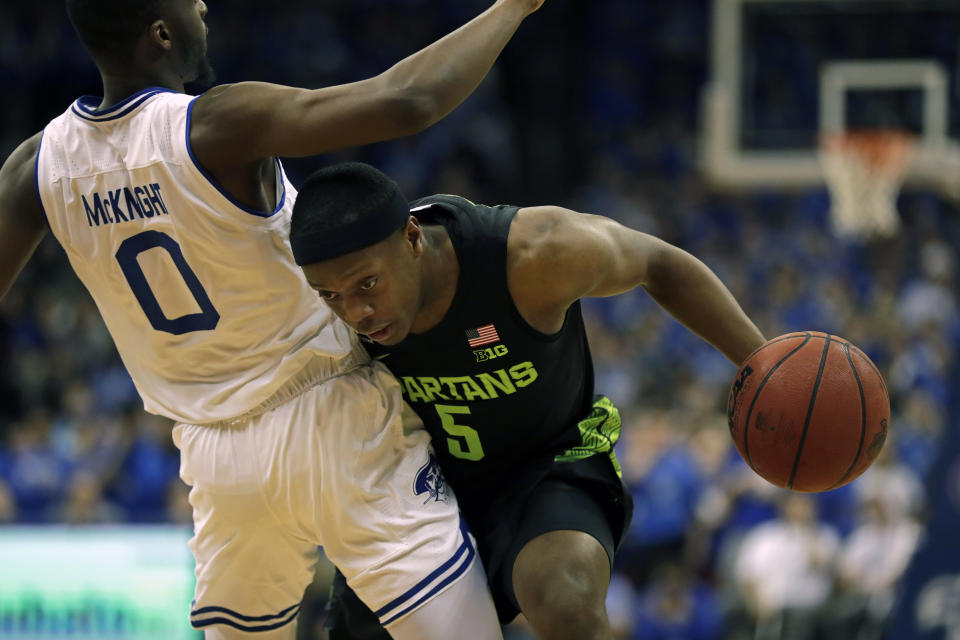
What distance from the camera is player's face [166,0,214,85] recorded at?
9.84 feet

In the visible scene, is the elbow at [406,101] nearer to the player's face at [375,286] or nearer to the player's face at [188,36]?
the player's face at [375,286]

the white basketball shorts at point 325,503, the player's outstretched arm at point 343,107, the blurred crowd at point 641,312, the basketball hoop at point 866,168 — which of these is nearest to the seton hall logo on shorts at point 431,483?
the white basketball shorts at point 325,503

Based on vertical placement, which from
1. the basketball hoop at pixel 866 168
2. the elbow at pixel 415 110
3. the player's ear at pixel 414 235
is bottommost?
the basketball hoop at pixel 866 168

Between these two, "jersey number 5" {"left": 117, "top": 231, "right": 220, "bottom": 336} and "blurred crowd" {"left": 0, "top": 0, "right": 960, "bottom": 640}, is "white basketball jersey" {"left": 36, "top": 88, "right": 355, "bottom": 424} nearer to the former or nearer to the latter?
"jersey number 5" {"left": 117, "top": 231, "right": 220, "bottom": 336}

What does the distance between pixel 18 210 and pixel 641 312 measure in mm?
9449

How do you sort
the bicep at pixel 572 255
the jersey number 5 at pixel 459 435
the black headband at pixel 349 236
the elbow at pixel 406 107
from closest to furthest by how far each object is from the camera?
the elbow at pixel 406 107 < the black headband at pixel 349 236 < the bicep at pixel 572 255 < the jersey number 5 at pixel 459 435

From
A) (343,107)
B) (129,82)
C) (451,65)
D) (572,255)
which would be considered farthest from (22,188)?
(572,255)

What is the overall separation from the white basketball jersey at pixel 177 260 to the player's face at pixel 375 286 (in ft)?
0.50

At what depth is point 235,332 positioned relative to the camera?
10.1ft

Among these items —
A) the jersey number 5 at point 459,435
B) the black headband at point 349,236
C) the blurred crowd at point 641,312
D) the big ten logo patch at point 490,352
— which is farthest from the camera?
the blurred crowd at point 641,312

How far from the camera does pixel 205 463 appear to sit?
3.20m

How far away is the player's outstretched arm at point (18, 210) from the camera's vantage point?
3.17 m

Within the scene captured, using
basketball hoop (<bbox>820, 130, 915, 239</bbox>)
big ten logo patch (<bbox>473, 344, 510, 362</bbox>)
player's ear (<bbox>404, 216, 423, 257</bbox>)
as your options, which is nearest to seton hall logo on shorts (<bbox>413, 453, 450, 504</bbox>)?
big ten logo patch (<bbox>473, 344, 510, 362</bbox>)

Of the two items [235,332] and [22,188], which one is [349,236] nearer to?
[235,332]
